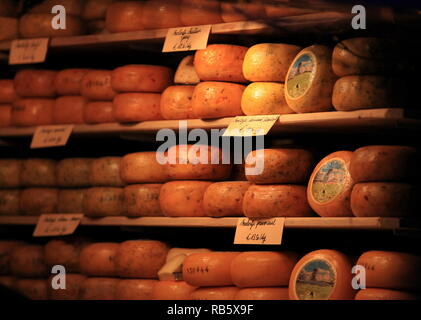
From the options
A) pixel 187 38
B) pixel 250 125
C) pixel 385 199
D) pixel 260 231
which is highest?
pixel 187 38

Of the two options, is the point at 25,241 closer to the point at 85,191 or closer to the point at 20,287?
the point at 20,287

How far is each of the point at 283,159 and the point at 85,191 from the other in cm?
109

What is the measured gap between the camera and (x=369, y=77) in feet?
8.59

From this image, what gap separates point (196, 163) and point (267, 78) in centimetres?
47

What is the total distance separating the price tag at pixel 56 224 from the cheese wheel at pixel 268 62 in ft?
3.52

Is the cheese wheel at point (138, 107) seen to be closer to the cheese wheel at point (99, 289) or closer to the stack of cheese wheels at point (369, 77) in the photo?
the cheese wheel at point (99, 289)

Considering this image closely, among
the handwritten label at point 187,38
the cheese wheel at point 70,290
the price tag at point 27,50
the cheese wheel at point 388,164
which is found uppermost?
the price tag at point 27,50

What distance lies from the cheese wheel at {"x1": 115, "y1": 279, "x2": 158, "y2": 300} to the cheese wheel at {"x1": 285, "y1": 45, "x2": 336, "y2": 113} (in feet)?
3.28

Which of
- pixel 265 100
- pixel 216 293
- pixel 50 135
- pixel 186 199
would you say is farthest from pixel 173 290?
pixel 50 135

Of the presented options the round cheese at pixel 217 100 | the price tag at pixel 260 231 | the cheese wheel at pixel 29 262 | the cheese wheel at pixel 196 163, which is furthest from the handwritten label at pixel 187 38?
the cheese wheel at pixel 29 262

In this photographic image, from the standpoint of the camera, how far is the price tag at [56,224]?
11.3ft

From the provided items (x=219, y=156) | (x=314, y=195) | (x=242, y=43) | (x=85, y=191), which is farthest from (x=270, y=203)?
(x=85, y=191)

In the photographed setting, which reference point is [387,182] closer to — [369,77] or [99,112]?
[369,77]

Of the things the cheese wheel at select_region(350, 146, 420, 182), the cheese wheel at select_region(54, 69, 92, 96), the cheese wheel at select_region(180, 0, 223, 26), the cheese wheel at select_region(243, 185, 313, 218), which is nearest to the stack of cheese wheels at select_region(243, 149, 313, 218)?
the cheese wheel at select_region(243, 185, 313, 218)
